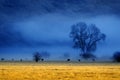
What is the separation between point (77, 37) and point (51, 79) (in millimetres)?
69089

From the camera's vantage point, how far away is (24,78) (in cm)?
3002

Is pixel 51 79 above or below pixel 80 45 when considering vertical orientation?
below

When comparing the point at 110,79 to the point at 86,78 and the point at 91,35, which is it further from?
the point at 91,35

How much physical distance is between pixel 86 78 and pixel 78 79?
3.34 feet

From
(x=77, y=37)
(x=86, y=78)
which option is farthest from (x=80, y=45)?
(x=86, y=78)

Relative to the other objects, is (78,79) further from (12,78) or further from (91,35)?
(91,35)

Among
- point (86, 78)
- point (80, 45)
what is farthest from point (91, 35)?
point (86, 78)

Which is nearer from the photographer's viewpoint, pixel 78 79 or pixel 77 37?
pixel 78 79

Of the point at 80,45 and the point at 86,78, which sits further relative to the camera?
the point at 80,45

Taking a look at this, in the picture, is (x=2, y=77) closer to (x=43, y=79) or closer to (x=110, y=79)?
(x=43, y=79)

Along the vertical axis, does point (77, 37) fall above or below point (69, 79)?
above

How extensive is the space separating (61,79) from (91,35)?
6638 centimetres

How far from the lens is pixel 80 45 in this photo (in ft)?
322

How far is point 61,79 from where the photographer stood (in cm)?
2977
